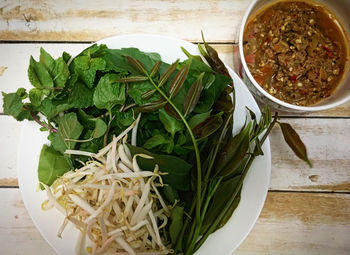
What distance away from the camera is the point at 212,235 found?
2.45ft

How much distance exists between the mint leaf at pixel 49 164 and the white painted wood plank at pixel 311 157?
22 cm

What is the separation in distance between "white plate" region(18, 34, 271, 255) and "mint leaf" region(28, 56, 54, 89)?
0.38ft

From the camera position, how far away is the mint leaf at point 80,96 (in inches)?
27.3

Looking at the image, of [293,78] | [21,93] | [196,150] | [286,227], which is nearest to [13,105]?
[21,93]

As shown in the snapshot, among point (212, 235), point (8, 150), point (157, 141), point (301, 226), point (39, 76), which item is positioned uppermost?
point (39, 76)

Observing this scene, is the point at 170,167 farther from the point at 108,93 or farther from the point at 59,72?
the point at 59,72

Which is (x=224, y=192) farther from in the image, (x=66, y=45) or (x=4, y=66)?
(x=4, y=66)

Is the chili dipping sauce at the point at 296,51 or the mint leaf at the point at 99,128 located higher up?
the chili dipping sauce at the point at 296,51

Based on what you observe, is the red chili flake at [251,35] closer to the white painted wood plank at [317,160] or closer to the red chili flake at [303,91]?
the red chili flake at [303,91]

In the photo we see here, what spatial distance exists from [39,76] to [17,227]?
47 centimetres

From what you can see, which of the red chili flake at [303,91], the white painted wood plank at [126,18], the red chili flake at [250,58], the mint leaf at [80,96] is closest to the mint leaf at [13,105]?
the mint leaf at [80,96]

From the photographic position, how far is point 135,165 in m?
0.69

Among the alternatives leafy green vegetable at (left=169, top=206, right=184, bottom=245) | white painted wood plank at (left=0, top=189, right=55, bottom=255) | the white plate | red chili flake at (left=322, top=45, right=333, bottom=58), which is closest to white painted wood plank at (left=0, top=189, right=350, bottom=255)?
white painted wood plank at (left=0, top=189, right=55, bottom=255)

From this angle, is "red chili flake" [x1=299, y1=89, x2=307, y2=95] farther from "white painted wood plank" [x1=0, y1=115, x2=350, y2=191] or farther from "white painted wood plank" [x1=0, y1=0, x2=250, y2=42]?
"white painted wood plank" [x1=0, y1=0, x2=250, y2=42]
